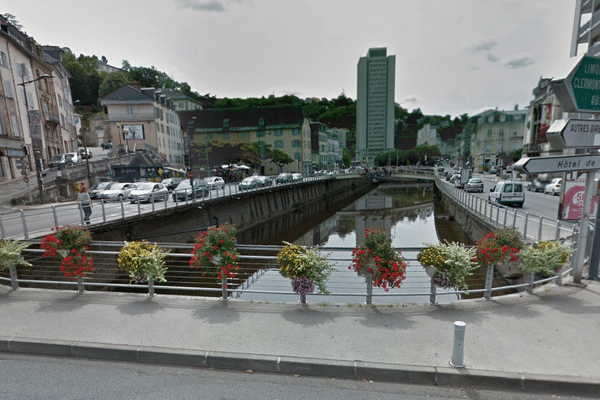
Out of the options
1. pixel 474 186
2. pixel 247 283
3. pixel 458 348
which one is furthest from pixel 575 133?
pixel 474 186

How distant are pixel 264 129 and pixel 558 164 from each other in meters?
69.5

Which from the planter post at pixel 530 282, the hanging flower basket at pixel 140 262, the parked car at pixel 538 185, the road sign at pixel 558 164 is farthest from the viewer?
the parked car at pixel 538 185

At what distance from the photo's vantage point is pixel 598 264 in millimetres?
6812

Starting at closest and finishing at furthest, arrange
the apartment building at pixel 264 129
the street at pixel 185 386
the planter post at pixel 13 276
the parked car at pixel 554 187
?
the street at pixel 185 386, the planter post at pixel 13 276, the parked car at pixel 554 187, the apartment building at pixel 264 129

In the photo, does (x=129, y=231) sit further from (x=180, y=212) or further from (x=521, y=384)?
(x=521, y=384)

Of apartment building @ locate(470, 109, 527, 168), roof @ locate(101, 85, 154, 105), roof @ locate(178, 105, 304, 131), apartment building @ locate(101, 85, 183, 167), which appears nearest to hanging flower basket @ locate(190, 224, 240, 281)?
apartment building @ locate(101, 85, 183, 167)

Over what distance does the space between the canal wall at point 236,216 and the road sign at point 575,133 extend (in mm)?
16392

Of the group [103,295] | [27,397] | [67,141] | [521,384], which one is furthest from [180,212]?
[67,141]

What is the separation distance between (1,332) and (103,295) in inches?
64.5

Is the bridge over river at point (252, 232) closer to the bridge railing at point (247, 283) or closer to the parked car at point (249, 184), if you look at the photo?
the bridge railing at point (247, 283)

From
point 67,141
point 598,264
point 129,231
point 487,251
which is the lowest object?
point 129,231

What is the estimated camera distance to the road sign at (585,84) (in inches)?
223

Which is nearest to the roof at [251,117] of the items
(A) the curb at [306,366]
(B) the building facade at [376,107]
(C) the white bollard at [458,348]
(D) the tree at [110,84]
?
(D) the tree at [110,84]

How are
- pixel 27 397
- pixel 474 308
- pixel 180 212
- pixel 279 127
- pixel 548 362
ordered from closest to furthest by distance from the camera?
pixel 27 397, pixel 548 362, pixel 474 308, pixel 180 212, pixel 279 127
